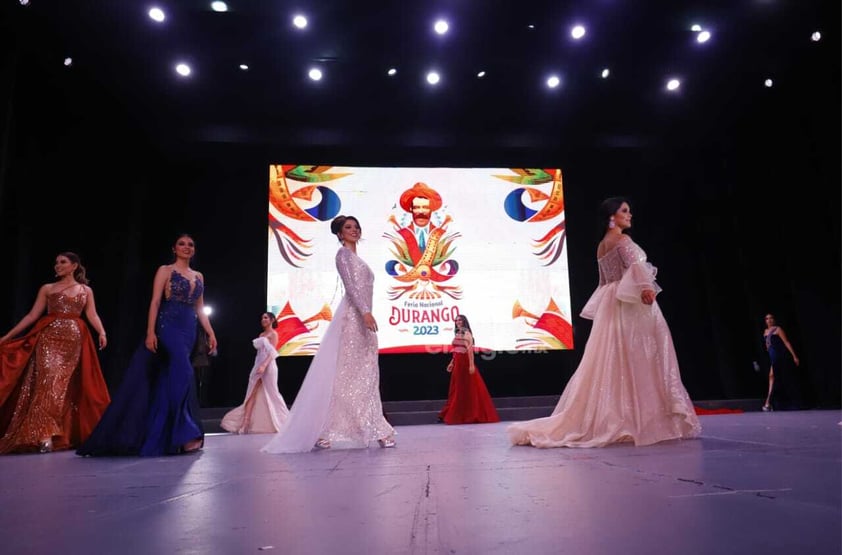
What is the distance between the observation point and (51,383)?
3.92 metres

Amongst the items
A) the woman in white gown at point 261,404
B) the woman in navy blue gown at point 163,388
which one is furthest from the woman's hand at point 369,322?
the woman in white gown at point 261,404

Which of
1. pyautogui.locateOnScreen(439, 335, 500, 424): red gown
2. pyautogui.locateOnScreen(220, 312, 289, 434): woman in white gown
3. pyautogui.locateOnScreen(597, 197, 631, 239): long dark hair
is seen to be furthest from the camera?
pyautogui.locateOnScreen(439, 335, 500, 424): red gown

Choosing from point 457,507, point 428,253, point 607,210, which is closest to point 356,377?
point 607,210

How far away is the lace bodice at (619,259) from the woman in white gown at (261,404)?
14.3 feet

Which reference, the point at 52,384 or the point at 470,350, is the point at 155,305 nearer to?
the point at 52,384

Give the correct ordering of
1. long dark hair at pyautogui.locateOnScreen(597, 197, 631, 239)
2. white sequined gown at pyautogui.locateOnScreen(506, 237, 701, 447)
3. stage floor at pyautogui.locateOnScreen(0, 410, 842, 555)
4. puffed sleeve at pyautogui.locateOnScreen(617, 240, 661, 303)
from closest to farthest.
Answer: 1. stage floor at pyautogui.locateOnScreen(0, 410, 842, 555)
2. white sequined gown at pyautogui.locateOnScreen(506, 237, 701, 447)
3. puffed sleeve at pyautogui.locateOnScreen(617, 240, 661, 303)
4. long dark hair at pyautogui.locateOnScreen(597, 197, 631, 239)

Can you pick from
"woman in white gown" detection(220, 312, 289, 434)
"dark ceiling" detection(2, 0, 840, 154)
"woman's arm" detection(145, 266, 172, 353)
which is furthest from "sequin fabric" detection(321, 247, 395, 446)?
"dark ceiling" detection(2, 0, 840, 154)

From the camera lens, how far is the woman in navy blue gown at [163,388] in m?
3.03

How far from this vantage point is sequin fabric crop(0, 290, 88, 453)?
3715mm

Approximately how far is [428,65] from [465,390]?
15.0 ft

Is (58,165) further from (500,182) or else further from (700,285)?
(700,285)

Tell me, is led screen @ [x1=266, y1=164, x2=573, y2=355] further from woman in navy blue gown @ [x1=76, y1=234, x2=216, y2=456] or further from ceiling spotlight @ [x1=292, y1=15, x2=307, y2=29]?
woman in navy blue gown @ [x1=76, y1=234, x2=216, y2=456]

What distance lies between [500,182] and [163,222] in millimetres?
5476

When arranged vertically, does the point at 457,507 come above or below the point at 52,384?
below
